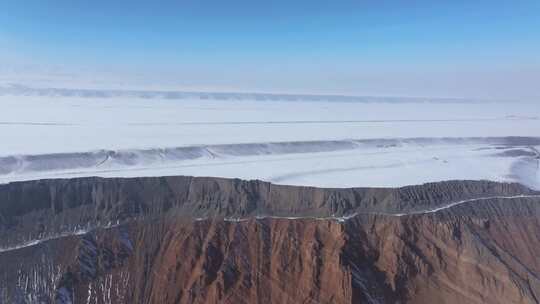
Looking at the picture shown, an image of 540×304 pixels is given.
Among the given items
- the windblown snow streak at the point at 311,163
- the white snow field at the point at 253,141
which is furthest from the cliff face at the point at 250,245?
the white snow field at the point at 253,141

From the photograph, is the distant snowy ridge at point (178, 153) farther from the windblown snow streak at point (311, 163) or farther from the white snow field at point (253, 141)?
the white snow field at point (253, 141)

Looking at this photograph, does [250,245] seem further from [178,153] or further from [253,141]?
[253,141]

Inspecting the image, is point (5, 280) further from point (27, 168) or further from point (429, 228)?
point (429, 228)

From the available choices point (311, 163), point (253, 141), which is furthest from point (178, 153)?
point (311, 163)

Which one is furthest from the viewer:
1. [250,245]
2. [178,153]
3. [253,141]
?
[253,141]

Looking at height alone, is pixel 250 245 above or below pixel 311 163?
below

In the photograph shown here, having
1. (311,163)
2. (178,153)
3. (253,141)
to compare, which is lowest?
(311,163)

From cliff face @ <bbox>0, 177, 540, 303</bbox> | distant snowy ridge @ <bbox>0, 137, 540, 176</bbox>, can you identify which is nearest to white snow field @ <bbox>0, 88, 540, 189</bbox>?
distant snowy ridge @ <bbox>0, 137, 540, 176</bbox>
